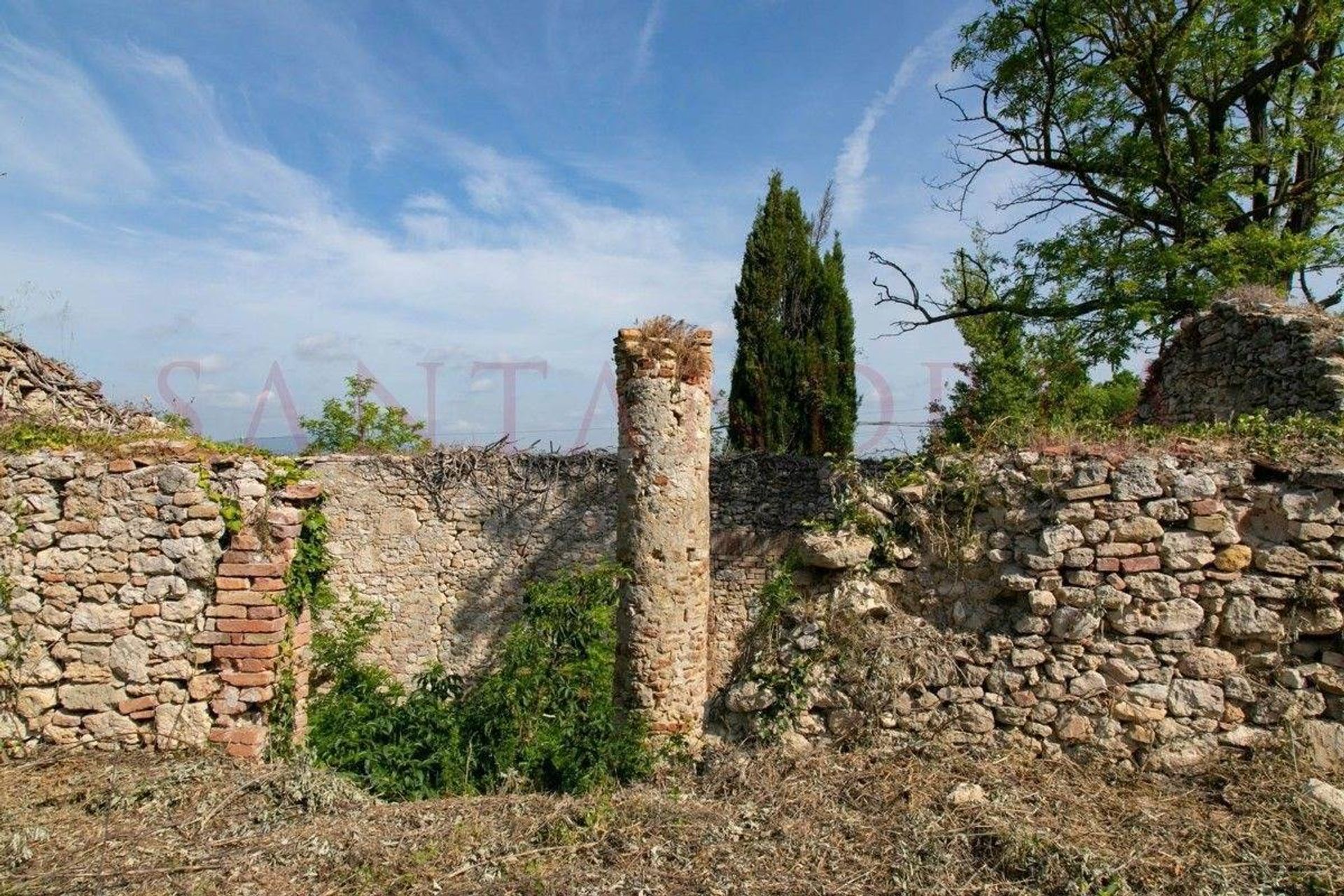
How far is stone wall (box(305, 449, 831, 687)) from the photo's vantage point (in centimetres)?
1077

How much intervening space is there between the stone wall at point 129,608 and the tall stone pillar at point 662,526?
2461 millimetres

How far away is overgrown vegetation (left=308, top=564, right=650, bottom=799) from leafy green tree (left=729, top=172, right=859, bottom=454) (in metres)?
10.7

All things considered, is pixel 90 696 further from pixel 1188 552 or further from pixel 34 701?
pixel 1188 552

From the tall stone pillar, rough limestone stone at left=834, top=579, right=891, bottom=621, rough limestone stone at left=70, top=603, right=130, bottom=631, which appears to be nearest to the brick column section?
rough limestone stone at left=70, top=603, right=130, bottom=631

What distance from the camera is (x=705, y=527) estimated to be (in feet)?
19.0

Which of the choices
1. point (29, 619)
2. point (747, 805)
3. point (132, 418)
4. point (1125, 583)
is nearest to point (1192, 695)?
point (1125, 583)

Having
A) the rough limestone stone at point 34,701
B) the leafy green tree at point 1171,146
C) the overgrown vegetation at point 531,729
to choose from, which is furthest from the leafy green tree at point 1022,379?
the rough limestone stone at point 34,701

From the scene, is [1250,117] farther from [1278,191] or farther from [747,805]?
[747,805]

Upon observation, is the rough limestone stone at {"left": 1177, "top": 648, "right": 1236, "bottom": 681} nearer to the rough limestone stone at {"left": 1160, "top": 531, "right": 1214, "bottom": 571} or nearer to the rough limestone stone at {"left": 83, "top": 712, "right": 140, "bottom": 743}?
the rough limestone stone at {"left": 1160, "top": 531, "right": 1214, "bottom": 571}

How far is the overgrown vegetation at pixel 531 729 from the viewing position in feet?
17.1

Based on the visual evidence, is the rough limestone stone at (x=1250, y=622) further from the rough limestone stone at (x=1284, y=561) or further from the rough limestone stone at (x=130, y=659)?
the rough limestone stone at (x=130, y=659)

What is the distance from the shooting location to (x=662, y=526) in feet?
18.3

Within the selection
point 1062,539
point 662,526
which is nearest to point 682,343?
point 662,526

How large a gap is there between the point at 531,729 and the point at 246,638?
2030 mm
